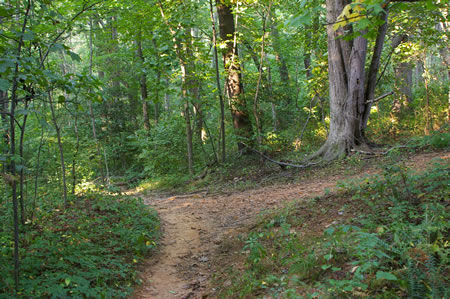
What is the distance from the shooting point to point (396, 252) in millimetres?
2828

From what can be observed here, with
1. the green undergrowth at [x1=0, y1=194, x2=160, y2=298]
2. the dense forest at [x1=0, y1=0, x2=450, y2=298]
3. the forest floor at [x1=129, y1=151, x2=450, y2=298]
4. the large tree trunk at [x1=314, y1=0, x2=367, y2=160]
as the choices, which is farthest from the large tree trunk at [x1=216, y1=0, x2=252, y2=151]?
the green undergrowth at [x1=0, y1=194, x2=160, y2=298]

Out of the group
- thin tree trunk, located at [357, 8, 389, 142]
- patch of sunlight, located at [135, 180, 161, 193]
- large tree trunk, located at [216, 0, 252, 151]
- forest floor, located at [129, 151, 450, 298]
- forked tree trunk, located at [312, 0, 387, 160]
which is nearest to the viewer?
forest floor, located at [129, 151, 450, 298]

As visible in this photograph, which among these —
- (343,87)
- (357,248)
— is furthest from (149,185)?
(357,248)

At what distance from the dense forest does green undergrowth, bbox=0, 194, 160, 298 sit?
23mm

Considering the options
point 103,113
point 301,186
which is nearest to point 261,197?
point 301,186

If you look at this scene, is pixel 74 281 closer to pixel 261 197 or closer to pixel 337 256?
pixel 337 256

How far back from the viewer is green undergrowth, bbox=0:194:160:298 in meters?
3.41

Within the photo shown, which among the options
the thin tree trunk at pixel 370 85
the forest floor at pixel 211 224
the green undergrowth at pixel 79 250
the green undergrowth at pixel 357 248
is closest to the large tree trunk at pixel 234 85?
the forest floor at pixel 211 224

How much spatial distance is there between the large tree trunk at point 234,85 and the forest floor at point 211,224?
3.51 meters

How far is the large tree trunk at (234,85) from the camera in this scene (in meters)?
11.6

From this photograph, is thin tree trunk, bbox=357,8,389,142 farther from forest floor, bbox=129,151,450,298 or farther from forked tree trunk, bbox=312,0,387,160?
forest floor, bbox=129,151,450,298

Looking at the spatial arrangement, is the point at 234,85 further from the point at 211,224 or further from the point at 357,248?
the point at 357,248

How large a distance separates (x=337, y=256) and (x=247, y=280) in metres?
1.11

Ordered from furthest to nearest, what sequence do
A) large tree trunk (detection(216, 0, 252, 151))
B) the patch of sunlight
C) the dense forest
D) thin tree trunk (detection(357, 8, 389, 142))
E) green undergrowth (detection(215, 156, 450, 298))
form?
the patch of sunlight → large tree trunk (detection(216, 0, 252, 151)) → thin tree trunk (detection(357, 8, 389, 142)) → the dense forest → green undergrowth (detection(215, 156, 450, 298))
